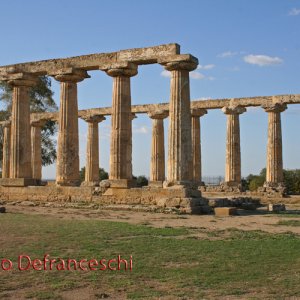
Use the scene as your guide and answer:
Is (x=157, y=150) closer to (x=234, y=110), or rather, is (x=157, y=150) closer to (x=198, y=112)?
(x=198, y=112)

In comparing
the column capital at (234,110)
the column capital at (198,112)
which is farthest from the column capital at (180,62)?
the column capital at (198,112)

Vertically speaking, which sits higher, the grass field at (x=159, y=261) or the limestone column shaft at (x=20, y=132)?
the limestone column shaft at (x=20, y=132)

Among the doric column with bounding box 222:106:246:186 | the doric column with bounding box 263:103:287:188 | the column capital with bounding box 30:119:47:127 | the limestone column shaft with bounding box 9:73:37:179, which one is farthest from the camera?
the column capital with bounding box 30:119:47:127

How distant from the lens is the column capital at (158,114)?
4231 centimetres

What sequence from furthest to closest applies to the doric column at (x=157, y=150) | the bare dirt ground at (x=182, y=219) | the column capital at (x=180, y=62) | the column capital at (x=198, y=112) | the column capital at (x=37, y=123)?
the column capital at (x=37, y=123), the doric column at (x=157, y=150), the column capital at (x=198, y=112), the column capital at (x=180, y=62), the bare dirt ground at (x=182, y=219)

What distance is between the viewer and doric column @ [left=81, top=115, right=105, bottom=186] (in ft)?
143

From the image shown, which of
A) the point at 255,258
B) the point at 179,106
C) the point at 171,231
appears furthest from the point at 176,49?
the point at 255,258

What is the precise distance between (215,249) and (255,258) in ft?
4.68

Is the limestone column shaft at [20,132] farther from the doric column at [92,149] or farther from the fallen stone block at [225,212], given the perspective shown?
the fallen stone block at [225,212]

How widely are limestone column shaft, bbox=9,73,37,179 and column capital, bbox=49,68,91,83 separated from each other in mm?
2618

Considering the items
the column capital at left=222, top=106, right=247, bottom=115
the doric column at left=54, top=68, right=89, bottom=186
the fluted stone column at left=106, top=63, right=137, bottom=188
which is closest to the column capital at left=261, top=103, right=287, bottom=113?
the column capital at left=222, top=106, right=247, bottom=115

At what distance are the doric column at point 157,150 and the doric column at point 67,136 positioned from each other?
45.5 feet

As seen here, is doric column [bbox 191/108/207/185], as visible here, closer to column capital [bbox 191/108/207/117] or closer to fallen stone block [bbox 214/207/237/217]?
column capital [bbox 191/108/207/117]

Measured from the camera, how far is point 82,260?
11141 millimetres
